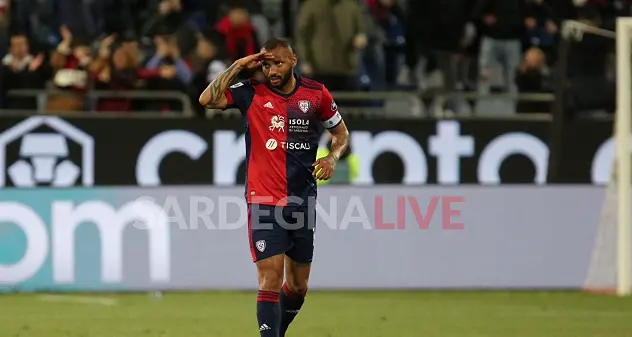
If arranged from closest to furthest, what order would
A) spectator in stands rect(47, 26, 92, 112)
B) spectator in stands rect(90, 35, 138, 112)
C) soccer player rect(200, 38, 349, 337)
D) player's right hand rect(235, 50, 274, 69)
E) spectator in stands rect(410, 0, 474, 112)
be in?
player's right hand rect(235, 50, 274, 69) < soccer player rect(200, 38, 349, 337) < spectator in stands rect(47, 26, 92, 112) < spectator in stands rect(90, 35, 138, 112) < spectator in stands rect(410, 0, 474, 112)

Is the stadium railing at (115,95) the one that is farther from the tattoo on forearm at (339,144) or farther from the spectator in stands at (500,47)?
the tattoo on forearm at (339,144)

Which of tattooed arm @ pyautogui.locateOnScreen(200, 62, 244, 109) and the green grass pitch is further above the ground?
tattooed arm @ pyautogui.locateOnScreen(200, 62, 244, 109)

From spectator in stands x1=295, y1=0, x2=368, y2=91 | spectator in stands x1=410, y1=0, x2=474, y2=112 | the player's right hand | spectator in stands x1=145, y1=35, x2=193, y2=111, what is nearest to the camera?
the player's right hand

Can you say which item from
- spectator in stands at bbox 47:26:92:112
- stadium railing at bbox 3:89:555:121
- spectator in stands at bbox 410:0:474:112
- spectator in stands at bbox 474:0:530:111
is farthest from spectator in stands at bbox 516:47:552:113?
spectator in stands at bbox 47:26:92:112

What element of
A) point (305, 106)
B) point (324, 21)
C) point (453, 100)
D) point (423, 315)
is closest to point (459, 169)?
point (453, 100)

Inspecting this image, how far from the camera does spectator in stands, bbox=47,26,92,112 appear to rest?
1792cm

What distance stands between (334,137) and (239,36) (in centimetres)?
906

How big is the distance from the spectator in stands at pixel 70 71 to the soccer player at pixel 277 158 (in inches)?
344

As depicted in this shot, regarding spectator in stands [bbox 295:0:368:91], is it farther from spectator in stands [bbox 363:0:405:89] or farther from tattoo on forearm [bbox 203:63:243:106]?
tattoo on forearm [bbox 203:63:243:106]

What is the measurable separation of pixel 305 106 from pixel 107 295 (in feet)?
22.8

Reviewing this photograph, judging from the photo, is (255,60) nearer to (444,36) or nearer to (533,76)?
(533,76)

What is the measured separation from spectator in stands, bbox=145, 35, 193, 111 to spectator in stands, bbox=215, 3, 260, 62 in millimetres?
680

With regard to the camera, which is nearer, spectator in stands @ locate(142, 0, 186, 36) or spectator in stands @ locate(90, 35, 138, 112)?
spectator in stands @ locate(90, 35, 138, 112)

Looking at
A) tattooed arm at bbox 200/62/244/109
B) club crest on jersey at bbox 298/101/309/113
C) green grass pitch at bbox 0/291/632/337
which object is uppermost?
tattooed arm at bbox 200/62/244/109
